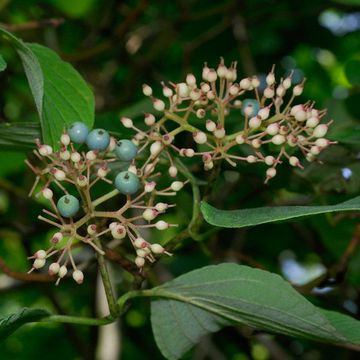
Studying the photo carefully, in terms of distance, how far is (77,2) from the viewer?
319cm

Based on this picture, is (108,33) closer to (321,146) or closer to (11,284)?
(11,284)

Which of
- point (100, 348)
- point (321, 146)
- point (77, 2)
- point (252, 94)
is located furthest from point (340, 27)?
point (321, 146)

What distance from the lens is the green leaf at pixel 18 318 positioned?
1.32 metres

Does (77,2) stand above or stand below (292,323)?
above

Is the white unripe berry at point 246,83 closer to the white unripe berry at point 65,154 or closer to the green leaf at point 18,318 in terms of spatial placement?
the white unripe berry at point 65,154

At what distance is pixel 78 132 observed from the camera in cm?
137

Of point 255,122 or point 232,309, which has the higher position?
point 255,122

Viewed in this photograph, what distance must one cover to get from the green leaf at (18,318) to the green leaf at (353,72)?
1.06 metres

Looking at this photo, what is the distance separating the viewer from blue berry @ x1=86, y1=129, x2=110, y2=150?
4.43 ft

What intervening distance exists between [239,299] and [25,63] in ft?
1.73

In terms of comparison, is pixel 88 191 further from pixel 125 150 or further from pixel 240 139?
pixel 240 139

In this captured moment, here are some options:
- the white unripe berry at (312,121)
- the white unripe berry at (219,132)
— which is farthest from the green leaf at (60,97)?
the white unripe berry at (312,121)

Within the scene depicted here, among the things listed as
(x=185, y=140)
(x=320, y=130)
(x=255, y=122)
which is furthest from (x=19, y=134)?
(x=185, y=140)

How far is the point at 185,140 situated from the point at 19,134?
81 centimetres
